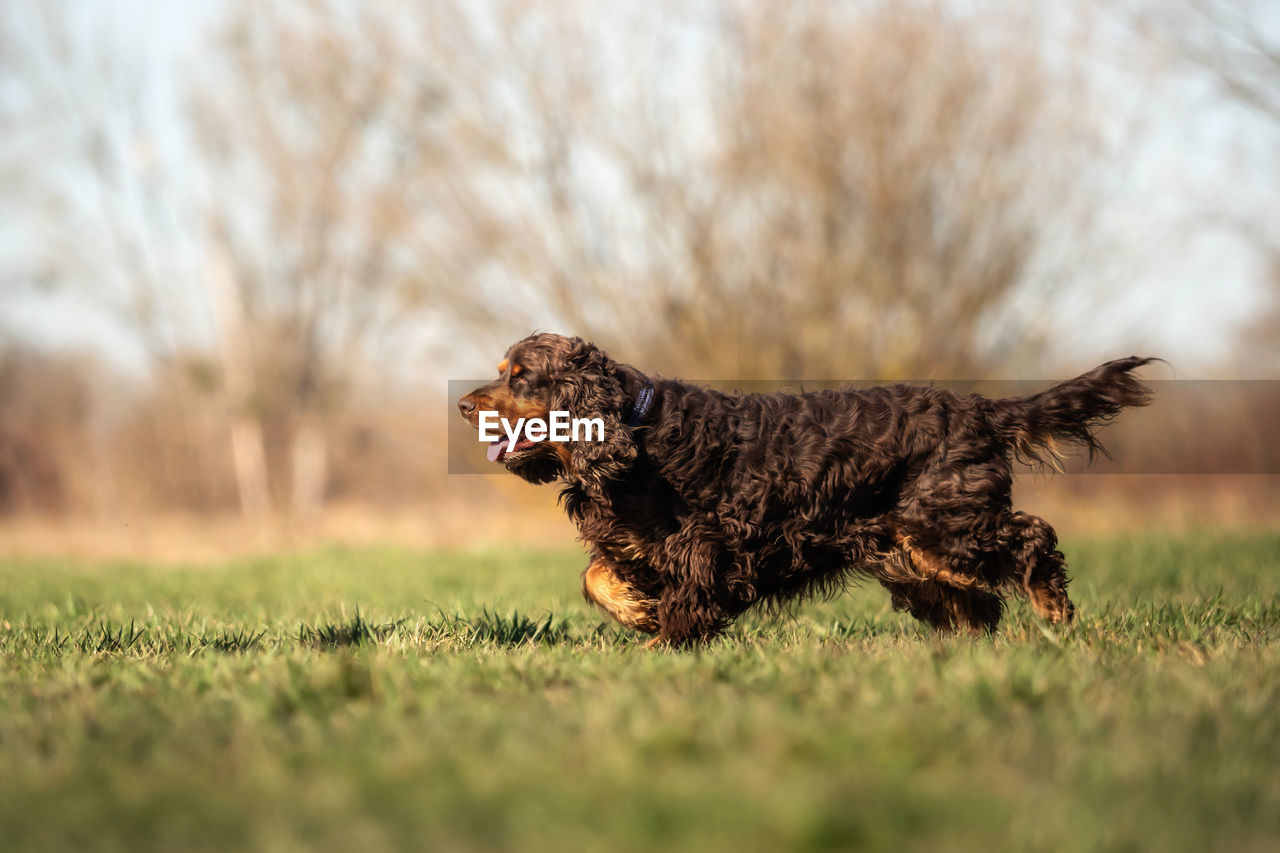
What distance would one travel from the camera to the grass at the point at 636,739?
2160 millimetres

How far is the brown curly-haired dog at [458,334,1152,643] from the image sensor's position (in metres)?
4.89

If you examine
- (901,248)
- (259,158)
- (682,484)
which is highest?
(259,158)

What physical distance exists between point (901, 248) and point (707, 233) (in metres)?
2.59

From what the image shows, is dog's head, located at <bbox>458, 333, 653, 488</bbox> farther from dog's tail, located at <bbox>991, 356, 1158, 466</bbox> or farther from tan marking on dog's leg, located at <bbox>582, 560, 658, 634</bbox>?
dog's tail, located at <bbox>991, 356, 1158, 466</bbox>

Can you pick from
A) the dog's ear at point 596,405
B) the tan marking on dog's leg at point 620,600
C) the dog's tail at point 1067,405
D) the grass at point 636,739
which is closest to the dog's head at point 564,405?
the dog's ear at point 596,405

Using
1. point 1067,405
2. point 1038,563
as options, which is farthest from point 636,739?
point 1067,405

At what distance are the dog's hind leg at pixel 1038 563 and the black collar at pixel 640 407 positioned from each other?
5.28 feet

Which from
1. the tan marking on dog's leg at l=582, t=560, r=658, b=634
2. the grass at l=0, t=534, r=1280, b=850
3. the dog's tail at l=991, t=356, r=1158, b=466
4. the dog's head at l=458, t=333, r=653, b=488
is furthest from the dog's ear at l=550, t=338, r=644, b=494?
the dog's tail at l=991, t=356, r=1158, b=466

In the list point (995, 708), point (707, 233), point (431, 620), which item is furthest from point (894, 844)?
point (707, 233)

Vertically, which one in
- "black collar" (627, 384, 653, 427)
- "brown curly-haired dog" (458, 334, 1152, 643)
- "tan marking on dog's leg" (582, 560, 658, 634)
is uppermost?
"black collar" (627, 384, 653, 427)

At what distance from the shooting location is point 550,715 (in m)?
3.04

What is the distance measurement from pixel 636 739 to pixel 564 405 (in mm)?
2425

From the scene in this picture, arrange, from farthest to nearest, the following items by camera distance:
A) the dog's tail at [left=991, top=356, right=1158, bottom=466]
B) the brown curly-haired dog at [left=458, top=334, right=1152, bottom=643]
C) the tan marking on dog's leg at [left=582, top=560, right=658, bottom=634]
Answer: the dog's tail at [left=991, top=356, right=1158, bottom=466] < the tan marking on dog's leg at [left=582, top=560, right=658, bottom=634] < the brown curly-haired dog at [left=458, top=334, right=1152, bottom=643]

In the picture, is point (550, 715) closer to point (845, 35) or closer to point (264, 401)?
point (845, 35)
